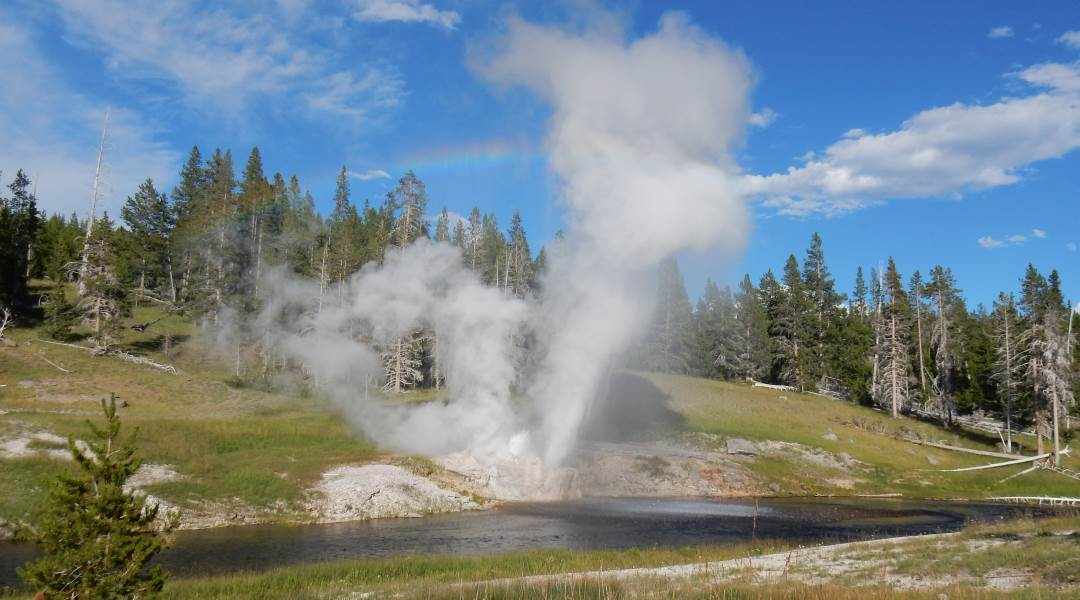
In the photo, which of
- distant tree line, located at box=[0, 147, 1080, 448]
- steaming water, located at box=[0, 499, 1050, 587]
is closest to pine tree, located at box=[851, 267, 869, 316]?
distant tree line, located at box=[0, 147, 1080, 448]

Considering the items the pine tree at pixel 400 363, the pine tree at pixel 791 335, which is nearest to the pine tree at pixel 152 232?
the pine tree at pixel 400 363

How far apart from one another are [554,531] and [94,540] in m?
26.8

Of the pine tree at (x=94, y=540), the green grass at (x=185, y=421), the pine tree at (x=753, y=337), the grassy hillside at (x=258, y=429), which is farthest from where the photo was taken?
the pine tree at (x=753, y=337)

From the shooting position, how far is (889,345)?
93062mm

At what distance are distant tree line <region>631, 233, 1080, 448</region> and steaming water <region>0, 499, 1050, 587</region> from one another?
60.7 ft

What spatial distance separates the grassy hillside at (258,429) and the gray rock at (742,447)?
1585 millimetres

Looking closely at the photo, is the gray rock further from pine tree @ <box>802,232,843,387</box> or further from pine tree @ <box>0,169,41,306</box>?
pine tree @ <box>0,169,41,306</box>

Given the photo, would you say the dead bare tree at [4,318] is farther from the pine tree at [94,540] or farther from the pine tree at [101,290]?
the pine tree at [94,540]

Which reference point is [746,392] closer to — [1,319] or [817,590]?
[817,590]

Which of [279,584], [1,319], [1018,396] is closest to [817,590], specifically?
[279,584]

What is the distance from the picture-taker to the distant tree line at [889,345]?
70.8 metres

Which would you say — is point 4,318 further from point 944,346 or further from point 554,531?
point 944,346

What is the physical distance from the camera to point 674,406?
7950cm

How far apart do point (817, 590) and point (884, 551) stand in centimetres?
1057
